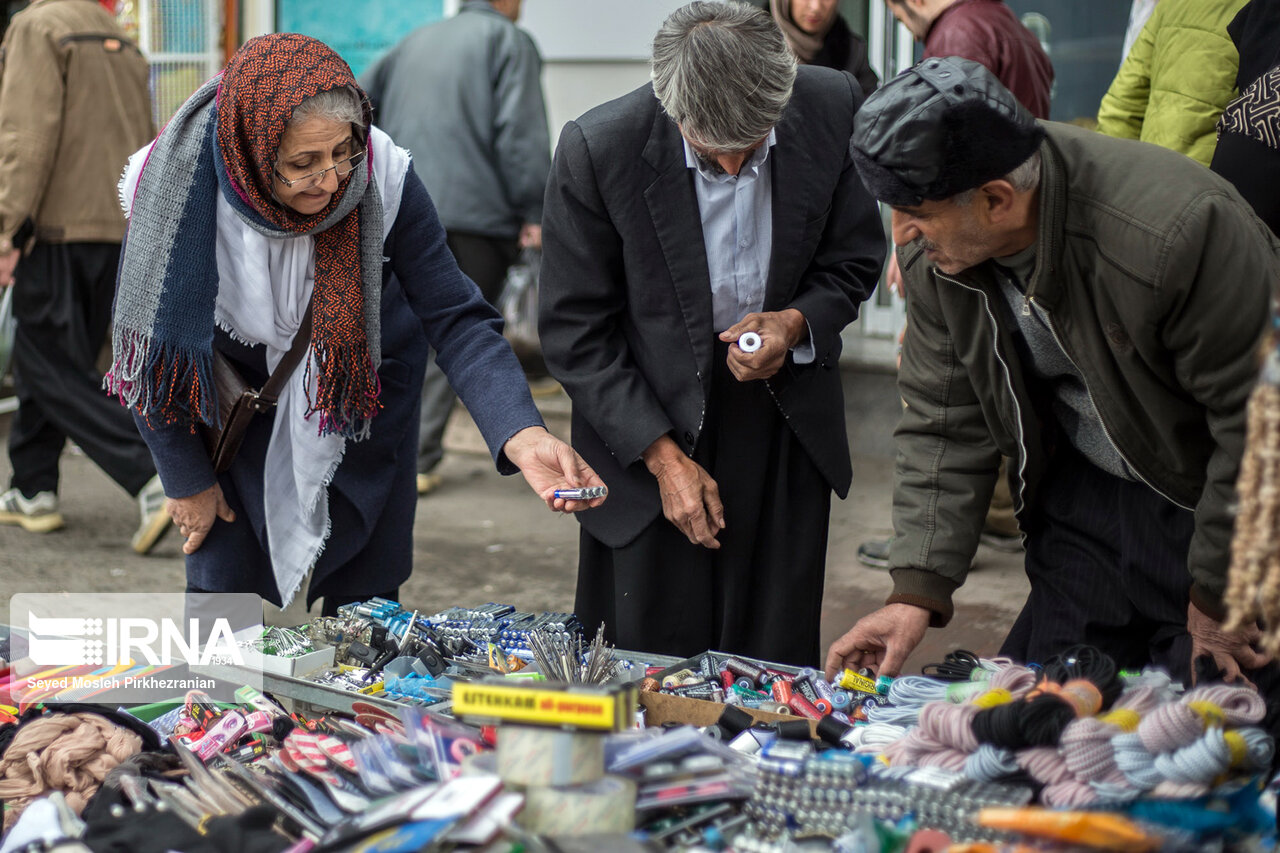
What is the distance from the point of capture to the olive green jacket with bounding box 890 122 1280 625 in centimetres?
186

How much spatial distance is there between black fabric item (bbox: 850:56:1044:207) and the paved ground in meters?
2.28

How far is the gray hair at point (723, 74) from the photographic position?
7.68 feet

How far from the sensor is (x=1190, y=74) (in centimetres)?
325

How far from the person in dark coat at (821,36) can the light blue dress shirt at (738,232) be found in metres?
1.48

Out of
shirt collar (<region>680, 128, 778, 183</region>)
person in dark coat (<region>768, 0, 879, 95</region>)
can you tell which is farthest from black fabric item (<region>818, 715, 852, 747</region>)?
person in dark coat (<region>768, 0, 879, 95</region>)

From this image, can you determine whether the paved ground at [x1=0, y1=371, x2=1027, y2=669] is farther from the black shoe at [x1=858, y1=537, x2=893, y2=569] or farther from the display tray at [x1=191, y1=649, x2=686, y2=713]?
the display tray at [x1=191, y1=649, x2=686, y2=713]

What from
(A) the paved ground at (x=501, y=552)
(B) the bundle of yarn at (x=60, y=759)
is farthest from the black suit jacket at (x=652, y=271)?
(A) the paved ground at (x=501, y=552)

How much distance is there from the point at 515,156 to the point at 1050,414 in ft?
12.4

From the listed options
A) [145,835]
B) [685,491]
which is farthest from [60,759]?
[685,491]

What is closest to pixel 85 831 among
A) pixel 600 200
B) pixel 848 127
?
pixel 600 200

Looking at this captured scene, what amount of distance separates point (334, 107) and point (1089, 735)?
1701 mm

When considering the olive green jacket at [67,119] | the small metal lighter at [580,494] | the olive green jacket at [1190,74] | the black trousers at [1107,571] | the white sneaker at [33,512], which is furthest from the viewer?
the white sneaker at [33,512]

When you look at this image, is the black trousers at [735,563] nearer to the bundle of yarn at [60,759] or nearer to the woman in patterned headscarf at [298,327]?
the woman in patterned headscarf at [298,327]

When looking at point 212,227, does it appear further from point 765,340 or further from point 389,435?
point 765,340
